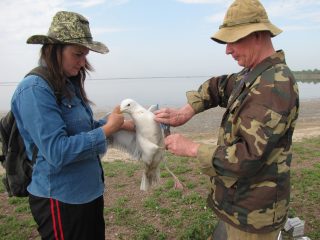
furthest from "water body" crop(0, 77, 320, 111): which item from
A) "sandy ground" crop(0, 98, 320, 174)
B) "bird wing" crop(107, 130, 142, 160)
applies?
"bird wing" crop(107, 130, 142, 160)

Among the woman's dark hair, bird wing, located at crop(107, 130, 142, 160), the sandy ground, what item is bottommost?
the sandy ground

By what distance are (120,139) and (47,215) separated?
4.47 feet

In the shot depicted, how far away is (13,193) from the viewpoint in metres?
3.71

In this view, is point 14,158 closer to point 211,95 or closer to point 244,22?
point 211,95

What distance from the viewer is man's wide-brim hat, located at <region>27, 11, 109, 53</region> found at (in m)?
3.19

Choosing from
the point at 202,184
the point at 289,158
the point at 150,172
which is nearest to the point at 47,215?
the point at 150,172

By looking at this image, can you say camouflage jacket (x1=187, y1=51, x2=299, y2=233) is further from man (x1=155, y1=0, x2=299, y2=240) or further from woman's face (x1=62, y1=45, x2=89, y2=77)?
woman's face (x1=62, y1=45, x2=89, y2=77)

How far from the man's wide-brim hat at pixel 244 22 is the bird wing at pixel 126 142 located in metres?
1.72

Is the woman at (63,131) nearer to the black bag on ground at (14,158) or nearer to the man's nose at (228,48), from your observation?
the black bag on ground at (14,158)

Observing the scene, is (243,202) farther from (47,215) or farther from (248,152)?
(47,215)

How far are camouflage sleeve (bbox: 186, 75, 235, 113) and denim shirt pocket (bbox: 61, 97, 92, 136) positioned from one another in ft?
4.04

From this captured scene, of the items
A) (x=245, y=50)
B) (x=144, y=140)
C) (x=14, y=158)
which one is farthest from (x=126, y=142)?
(x=245, y=50)

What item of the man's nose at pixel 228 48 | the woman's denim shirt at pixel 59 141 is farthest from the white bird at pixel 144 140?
the man's nose at pixel 228 48

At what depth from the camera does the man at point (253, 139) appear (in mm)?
2865
